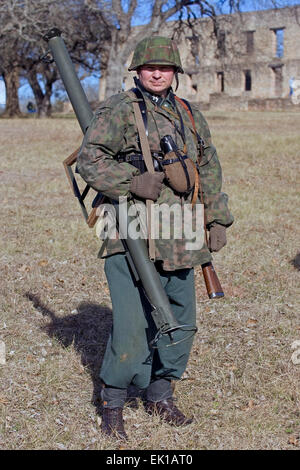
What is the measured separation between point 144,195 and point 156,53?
75 centimetres

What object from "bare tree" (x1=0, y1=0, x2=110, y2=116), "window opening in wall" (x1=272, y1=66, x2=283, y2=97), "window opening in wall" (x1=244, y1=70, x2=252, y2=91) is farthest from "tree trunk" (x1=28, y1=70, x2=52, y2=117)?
"window opening in wall" (x1=244, y1=70, x2=252, y2=91)

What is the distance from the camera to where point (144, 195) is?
3.21m

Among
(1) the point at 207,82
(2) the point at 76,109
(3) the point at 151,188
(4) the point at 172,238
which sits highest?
(2) the point at 76,109

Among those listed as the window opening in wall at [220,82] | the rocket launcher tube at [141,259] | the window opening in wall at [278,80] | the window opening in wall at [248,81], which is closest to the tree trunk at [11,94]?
the window opening in wall at [220,82]

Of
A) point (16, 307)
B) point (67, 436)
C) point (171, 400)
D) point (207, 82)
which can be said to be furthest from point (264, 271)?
point (207, 82)

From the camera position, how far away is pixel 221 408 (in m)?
4.03

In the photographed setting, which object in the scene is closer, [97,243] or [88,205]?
[97,243]

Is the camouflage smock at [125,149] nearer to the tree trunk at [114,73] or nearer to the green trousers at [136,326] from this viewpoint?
the green trousers at [136,326]

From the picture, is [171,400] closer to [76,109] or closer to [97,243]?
[76,109]

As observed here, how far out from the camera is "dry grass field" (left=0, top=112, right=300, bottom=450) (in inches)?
146

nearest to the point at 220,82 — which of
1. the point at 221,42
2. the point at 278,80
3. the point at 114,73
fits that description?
the point at 278,80

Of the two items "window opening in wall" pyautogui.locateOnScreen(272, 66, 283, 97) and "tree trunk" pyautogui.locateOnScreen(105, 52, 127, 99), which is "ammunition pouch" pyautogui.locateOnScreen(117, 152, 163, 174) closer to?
"tree trunk" pyautogui.locateOnScreen(105, 52, 127, 99)

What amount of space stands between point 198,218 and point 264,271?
11.6 ft

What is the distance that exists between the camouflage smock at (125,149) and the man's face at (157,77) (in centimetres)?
5
